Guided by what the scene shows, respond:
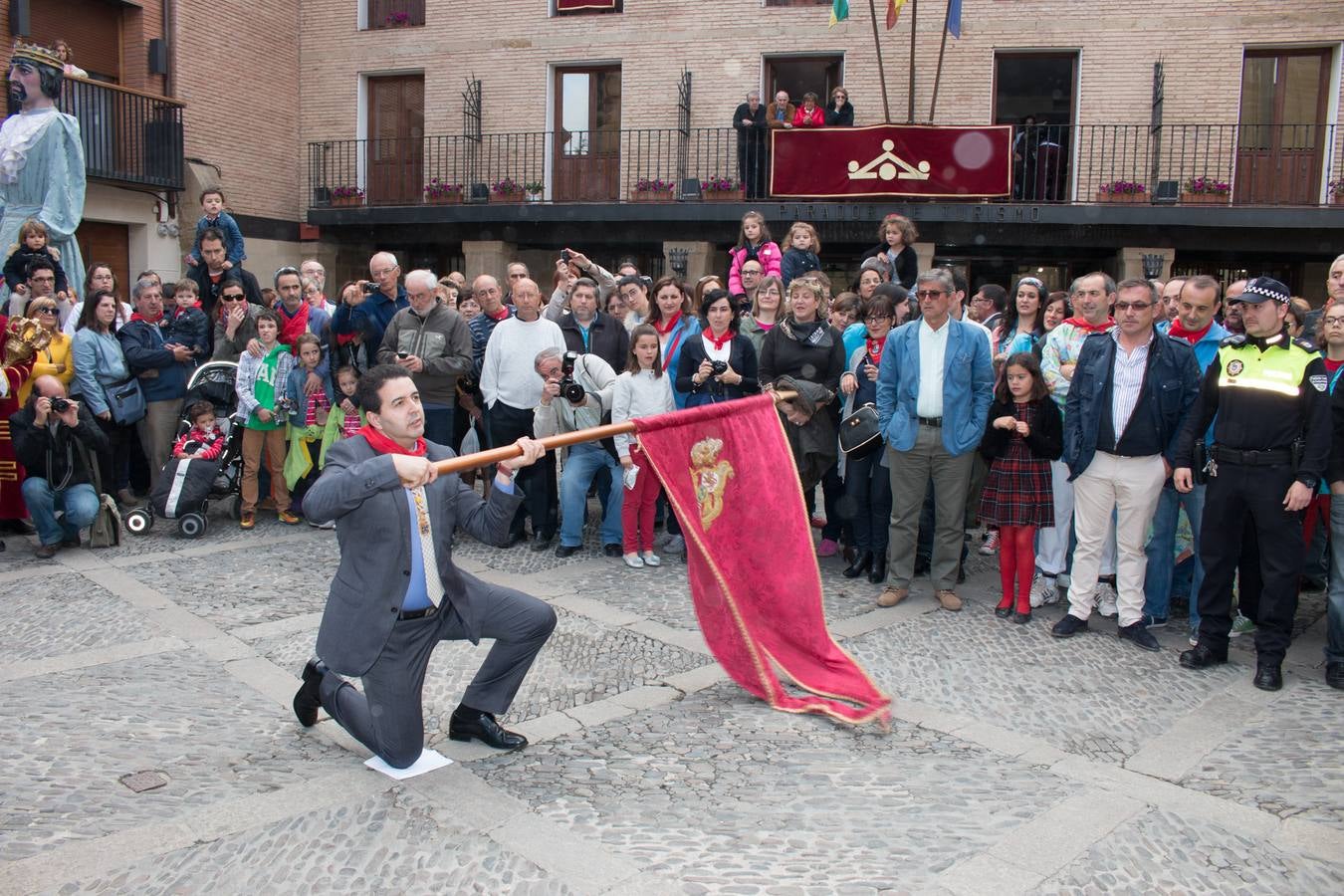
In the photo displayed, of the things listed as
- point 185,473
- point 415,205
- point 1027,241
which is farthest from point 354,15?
point 185,473

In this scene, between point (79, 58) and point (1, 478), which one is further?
point (79, 58)

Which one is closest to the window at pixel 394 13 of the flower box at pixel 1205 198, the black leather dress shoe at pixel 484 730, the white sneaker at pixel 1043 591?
the flower box at pixel 1205 198

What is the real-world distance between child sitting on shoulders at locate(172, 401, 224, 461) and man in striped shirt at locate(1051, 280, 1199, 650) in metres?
6.45

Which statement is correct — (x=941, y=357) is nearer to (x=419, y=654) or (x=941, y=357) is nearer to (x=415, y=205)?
(x=419, y=654)

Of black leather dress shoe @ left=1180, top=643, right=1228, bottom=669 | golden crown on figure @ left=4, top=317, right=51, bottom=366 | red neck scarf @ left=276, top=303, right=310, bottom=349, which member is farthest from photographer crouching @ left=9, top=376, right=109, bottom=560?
black leather dress shoe @ left=1180, top=643, right=1228, bottom=669

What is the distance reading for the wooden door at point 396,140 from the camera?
20062 mm

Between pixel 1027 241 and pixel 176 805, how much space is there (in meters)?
15.5

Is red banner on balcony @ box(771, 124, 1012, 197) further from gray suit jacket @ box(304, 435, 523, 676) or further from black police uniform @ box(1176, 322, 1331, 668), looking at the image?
gray suit jacket @ box(304, 435, 523, 676)

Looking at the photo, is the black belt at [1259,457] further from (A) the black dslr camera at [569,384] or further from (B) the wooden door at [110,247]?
(B) the wooden door at [110,247]

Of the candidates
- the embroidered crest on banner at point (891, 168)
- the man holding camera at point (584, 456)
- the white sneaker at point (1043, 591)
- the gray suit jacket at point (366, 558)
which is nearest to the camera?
the gray suit jacket at point (366, 558)

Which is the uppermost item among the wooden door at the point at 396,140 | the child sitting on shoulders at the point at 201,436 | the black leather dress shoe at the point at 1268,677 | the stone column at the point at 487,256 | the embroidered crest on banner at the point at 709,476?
the wooden door at the point at 396,140

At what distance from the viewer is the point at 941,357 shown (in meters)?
6.77

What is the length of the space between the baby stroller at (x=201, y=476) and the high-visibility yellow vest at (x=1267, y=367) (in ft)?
23.5

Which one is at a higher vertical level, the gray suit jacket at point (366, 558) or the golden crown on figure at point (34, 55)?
the golden crown on figure at point (34, 55)
